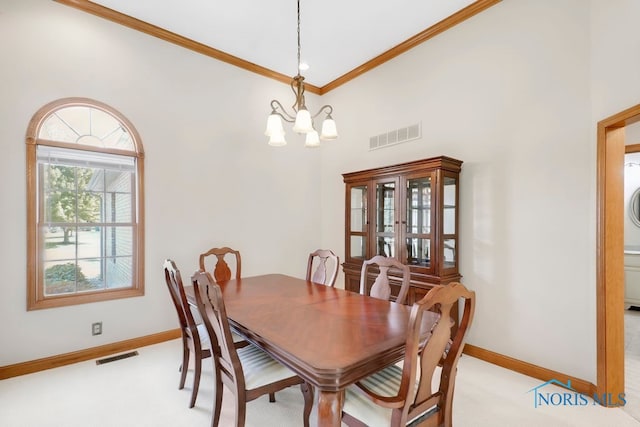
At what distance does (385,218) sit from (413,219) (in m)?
0.39

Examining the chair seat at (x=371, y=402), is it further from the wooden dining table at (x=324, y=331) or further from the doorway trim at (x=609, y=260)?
the doorway trim at (x=609, y=260)

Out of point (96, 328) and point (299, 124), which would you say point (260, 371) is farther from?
point (96, 328)

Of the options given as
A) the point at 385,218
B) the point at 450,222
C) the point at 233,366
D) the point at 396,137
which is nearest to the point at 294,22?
the point at 396,137

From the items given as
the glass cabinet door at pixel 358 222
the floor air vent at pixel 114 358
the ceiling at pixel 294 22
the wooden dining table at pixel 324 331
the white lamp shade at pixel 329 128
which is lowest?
the floor air vent at pixel 114 358

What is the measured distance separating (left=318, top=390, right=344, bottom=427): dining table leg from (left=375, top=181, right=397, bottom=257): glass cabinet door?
7.35 ft

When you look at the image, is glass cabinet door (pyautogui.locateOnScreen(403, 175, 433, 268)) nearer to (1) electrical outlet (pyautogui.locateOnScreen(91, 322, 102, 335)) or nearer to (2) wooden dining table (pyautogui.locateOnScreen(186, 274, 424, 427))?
(2) wooden dining table (pyautogui.locateOnScreen(186, 274, 424, 427))

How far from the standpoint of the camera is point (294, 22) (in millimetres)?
3236

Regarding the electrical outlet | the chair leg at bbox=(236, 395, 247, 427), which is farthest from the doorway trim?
the electrical outlet

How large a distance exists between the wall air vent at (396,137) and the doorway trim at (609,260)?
1.64m

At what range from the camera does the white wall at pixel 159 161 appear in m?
2.66

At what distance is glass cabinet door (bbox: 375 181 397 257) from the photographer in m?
3.39

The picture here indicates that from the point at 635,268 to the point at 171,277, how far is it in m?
5.91

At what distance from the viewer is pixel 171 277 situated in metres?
2.21

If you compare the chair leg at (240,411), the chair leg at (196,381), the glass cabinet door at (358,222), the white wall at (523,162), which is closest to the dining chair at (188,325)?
the chair leg at (196,381)
